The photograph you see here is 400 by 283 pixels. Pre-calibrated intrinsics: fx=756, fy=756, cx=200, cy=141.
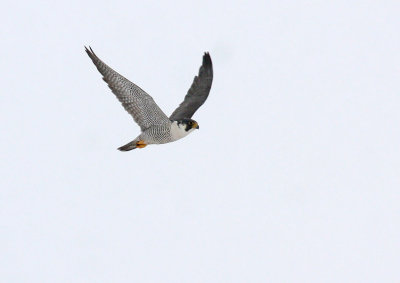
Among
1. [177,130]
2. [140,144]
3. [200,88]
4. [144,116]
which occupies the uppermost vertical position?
[200,88]

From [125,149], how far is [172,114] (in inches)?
68.8

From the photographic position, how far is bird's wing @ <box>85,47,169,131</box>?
531 inches

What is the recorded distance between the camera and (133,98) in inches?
547

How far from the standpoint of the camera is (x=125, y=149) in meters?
14.5

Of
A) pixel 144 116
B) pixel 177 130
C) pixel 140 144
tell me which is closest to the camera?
pixel 144 116

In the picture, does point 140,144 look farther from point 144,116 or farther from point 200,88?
point 200,88

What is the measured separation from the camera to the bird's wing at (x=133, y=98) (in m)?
13.5

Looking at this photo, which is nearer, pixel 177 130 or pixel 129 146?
pixel 177 130

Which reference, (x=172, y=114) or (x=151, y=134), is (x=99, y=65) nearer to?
(x=151, y=134)

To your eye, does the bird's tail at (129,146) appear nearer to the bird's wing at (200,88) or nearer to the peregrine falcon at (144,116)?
the peregrine falcon at (144,116)

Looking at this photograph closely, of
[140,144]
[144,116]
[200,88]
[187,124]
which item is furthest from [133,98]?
[200,88]

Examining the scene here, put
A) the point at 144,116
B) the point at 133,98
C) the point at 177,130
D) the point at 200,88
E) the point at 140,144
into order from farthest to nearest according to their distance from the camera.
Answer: the point at 200,88 < the point at 140,144 < the point at 177,130 < the point at 144,116 < the point at 133,98

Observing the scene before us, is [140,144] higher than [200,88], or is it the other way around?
[200,88]

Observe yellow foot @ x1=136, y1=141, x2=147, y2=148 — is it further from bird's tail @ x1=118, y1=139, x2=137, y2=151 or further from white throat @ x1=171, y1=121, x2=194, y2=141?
white throat @ x1=171, y1=121, x2=194, y2=141
